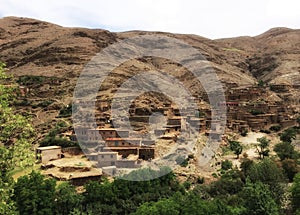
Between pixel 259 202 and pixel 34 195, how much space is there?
14332 mm

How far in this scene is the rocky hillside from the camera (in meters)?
52.9

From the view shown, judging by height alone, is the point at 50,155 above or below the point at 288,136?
below

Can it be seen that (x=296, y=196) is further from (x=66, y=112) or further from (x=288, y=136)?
(x=66, y=112)

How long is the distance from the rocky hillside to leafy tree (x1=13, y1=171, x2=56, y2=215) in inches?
764

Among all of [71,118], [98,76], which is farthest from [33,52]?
[71,118]

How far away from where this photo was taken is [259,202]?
20.5m

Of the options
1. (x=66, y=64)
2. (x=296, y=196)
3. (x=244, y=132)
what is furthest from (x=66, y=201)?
(x=66, y=64)

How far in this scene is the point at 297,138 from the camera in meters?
42.2

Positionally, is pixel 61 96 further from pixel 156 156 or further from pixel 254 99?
pixel 254 99

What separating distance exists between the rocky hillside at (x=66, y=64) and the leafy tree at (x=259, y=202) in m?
28.1

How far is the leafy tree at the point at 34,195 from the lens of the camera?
20750mm

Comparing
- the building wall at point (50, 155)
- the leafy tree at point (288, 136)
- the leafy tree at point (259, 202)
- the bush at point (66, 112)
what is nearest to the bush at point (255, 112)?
the leafy tree at point (288, 136)

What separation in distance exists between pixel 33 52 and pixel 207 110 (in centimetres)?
5413

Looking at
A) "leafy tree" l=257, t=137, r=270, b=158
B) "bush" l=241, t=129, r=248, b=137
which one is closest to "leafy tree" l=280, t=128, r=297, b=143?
"bush" l=241, t=129, r=248, b=137
